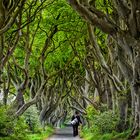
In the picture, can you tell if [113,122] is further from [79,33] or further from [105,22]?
[105,22]

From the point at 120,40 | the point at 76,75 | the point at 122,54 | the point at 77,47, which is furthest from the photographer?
the point at 76,75

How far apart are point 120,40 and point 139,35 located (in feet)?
3.99

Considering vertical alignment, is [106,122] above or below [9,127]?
above

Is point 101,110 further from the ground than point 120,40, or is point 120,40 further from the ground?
point 120,40

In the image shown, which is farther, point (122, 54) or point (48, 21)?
point (48, 21)

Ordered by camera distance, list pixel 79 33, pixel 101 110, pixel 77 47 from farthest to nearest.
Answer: pixel 77 47
pixel 101 110
pixel 79 33

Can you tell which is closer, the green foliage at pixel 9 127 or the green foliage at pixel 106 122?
the green foliage at pixel 9 127

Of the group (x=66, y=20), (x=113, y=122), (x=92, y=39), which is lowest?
(x=113, y=122)

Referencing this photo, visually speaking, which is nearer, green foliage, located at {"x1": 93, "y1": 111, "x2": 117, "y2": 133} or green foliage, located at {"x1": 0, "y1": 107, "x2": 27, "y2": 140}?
green foliage, located at {"x1": 0, "y1": 107, "x2": 27, "y2": 140}

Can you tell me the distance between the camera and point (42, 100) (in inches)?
1409

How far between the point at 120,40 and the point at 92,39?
4139mm

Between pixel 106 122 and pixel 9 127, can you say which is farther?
pixel 106 122

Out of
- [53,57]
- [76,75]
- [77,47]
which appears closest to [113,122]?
[77,47]

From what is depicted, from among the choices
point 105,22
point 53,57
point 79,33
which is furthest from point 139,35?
point 53,57
